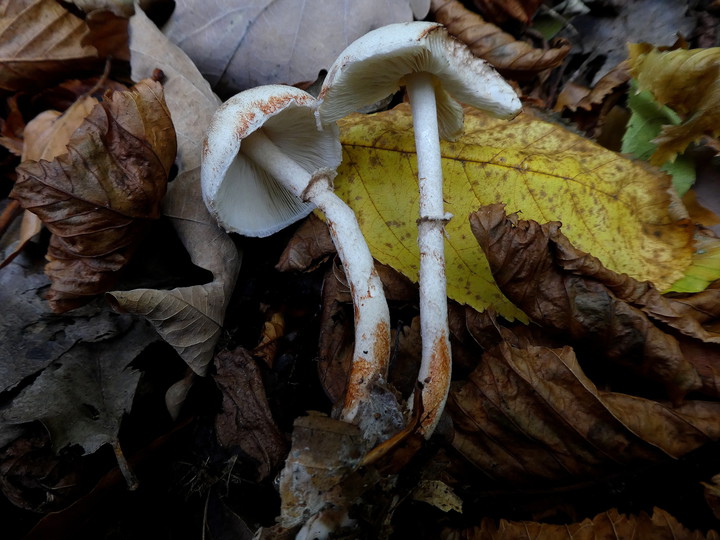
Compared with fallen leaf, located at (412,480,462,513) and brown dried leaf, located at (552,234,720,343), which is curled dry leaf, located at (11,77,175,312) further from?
brown dried leaf, located at (552,234,720,343)

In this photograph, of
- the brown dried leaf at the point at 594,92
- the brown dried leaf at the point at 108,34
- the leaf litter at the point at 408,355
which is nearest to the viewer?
the leaf litter at the point at 408,355

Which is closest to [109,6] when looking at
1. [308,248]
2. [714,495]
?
[308,248]

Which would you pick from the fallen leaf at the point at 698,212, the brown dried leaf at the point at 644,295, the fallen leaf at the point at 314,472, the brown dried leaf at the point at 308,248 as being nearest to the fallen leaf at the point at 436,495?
the fallen leaf at the point at 314,472

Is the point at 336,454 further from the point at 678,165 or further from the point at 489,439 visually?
the point at 678,165

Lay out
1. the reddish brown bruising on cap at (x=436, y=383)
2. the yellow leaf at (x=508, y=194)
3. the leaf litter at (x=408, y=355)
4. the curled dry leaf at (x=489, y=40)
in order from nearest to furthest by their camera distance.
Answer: the leaf litter at (x=408, y=355)
the reddish brown bruising on cap at (x=436, y=383)
the yellow leaf at (x=508, y=194)
the curled dry leaf at (x=489, y=40)

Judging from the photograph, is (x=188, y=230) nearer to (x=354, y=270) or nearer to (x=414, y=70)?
(x=354, y=270)

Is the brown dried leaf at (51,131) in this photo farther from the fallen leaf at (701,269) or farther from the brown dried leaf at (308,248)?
the fallen leaf at (701,269)

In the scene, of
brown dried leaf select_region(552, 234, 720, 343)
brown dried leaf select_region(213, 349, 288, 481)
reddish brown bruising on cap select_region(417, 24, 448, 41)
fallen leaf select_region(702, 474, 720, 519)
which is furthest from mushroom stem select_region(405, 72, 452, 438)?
fallen leaf select_region(702, 474, 720, 519)

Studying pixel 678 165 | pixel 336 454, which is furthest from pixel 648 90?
pixel 336 454
